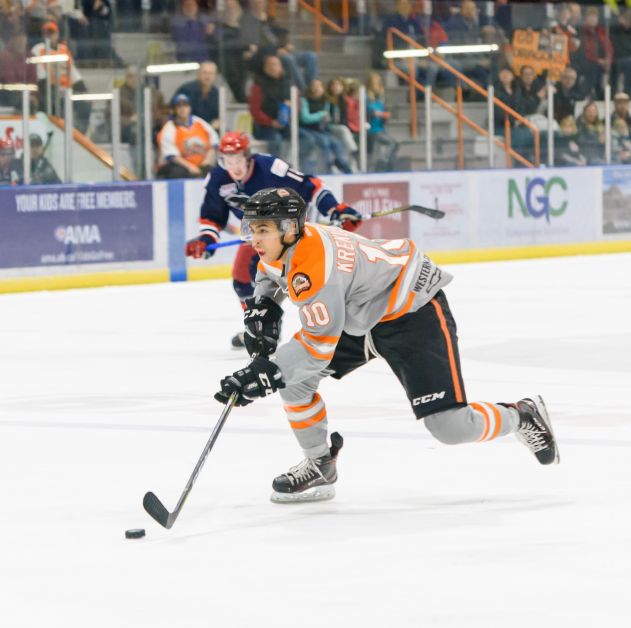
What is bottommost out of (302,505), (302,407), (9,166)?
(302,505)

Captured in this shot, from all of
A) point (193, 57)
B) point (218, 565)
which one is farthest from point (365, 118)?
point (218, 565)

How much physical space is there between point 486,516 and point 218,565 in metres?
0.89

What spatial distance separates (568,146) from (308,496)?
40.7ft

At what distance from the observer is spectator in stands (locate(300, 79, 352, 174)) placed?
14.3 m

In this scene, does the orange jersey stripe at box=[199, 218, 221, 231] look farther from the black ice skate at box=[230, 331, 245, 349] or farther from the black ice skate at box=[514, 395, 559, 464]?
the black ice skate at box=[514, 395, 559, 464]

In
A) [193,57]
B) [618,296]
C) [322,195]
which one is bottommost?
[618,296]

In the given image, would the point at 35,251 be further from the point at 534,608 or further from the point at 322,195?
the point at 534,608

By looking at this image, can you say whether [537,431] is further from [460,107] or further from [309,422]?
[460,107]

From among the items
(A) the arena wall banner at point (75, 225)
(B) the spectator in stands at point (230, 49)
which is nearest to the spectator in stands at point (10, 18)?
(A) the arena wall banner at point (75, 225)

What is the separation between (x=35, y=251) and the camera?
1234cm

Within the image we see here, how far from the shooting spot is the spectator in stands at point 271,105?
14.0m

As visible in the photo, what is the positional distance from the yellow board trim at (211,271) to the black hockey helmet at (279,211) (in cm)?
819

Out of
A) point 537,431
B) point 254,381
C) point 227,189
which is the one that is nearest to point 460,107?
point 227,189

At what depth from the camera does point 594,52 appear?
669 inches
